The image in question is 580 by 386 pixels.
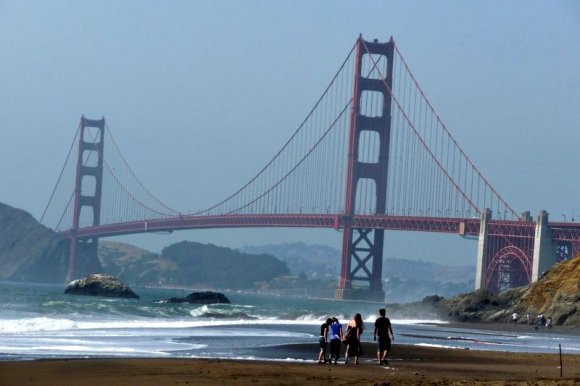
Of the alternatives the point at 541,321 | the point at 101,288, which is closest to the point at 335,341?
the point at 541,321

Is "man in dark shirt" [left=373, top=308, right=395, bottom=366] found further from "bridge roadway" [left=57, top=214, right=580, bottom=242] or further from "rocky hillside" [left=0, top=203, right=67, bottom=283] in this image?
"rocky hillside" [left=0, top=203, right=67, bottom=283]

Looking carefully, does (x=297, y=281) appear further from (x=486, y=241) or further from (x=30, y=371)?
(x=30, y=371)

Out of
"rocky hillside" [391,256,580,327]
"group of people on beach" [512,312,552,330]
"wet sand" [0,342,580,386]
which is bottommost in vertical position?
"wet sand" [0,342,580,386]

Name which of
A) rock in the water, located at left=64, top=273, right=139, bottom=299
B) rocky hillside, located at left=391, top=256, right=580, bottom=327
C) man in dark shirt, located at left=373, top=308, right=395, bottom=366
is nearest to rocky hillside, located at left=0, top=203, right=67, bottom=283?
rock in the water, located at left=64, top=273, right=139, bottom=299

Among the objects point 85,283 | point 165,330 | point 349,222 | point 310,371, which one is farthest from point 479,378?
point 349,222

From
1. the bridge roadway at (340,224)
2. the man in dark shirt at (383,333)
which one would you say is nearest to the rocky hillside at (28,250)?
the bridge roadway at (340,224)

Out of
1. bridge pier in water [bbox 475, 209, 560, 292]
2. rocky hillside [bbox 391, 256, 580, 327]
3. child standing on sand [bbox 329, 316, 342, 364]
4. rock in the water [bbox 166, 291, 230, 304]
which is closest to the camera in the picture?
child standing on sand [bbox 329, 316, 342, 364]
